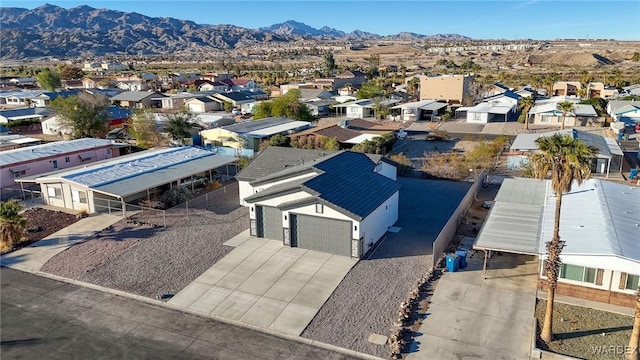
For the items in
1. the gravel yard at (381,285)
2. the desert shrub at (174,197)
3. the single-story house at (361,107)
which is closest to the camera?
the gravel yard at (381,285)

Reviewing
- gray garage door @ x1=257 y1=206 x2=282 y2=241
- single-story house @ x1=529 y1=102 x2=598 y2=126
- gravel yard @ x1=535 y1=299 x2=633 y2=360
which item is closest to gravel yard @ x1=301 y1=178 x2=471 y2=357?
gray garage door @ x1=257 y1=206 x2=282 y2=241

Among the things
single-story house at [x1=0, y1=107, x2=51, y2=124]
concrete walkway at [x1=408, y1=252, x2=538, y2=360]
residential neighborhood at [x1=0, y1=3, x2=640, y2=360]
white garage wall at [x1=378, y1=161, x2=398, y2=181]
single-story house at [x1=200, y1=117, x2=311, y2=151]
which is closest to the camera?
concrete walkway at [x1=408, y1=252, x2=538, y2=360]

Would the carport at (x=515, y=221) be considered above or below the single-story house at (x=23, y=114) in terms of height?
below

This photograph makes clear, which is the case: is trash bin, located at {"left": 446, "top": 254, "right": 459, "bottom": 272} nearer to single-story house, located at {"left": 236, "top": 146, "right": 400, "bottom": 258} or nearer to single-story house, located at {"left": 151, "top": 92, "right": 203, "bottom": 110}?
single-story house, located at {"left": 236, "top": 146, "right": 400, "bottom": 258}

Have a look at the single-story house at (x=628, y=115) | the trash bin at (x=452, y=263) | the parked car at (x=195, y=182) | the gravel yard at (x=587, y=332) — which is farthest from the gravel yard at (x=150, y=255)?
the single-story house at (x=628, y=115)

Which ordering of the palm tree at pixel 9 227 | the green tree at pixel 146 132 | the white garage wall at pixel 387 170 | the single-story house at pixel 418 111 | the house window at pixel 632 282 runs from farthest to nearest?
the single-story house at pixel 418 111
the green tree at pixel 146 132
the white garage wall at pixel 387 170
the palm tree at pixel 9 227
the house window at pixel 632 282

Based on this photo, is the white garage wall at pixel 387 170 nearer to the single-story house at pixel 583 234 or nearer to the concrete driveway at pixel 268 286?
the single-story house at pixel 583 234

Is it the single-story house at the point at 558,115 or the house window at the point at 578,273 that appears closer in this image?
the house window at the point at 578,273
